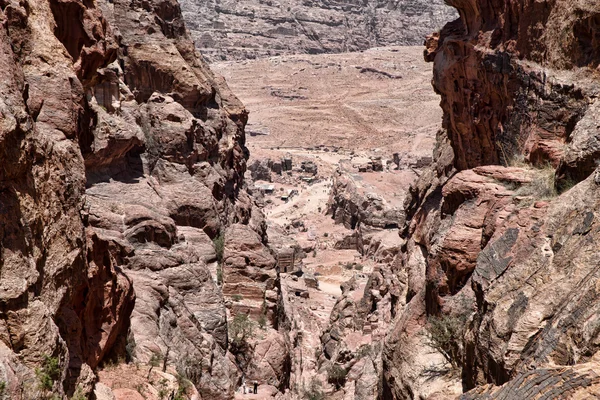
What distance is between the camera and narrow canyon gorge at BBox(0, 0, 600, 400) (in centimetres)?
892

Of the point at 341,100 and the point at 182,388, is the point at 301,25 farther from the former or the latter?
the point at 182,388

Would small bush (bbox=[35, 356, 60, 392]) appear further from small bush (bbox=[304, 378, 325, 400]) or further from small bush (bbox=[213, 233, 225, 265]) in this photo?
small bush (bbox=[213, 233, 225, 265])

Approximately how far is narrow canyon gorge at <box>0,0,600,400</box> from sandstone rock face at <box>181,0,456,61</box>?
119 metres

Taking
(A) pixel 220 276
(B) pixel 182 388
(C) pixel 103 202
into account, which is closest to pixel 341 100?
(A) pixel 220 276

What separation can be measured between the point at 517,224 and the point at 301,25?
162 metres

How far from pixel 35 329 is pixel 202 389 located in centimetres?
864

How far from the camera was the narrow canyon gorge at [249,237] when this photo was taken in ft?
29.3

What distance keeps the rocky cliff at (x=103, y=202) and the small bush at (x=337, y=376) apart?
18.8 ft

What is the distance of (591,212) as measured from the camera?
9.66 m

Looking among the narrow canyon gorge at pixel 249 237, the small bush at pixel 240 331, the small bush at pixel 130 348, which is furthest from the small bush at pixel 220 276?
the small bush at pixel 130 348

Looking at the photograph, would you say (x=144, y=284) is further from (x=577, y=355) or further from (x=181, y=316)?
(x=577, y=355)

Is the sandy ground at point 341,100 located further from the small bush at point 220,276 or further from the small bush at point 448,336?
the small bush at point 448,336

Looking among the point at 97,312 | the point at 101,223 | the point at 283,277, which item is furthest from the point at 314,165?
the point at 97,312

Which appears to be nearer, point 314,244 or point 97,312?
point 97,312
